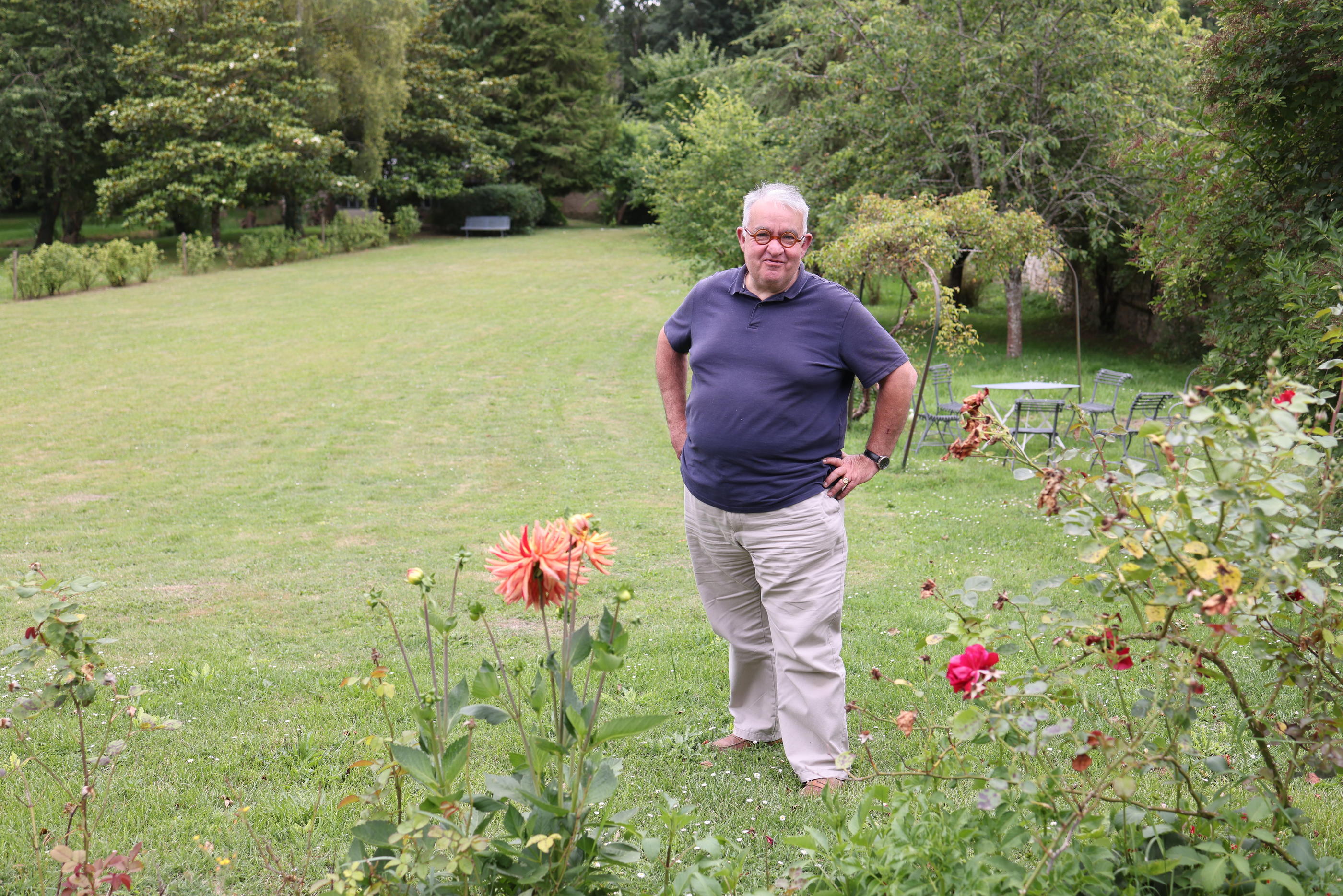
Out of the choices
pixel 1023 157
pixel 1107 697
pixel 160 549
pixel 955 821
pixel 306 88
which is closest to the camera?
pixel 955 821

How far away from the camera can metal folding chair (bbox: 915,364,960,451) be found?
10.5m

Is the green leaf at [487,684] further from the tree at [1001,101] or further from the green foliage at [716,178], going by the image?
the green foliage at [716,178]

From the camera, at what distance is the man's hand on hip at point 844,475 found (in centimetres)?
303

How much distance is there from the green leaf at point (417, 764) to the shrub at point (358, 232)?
29898 millimetres

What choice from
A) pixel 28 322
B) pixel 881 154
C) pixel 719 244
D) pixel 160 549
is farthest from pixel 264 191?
pixel 160 549

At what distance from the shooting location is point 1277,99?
5.47 meters

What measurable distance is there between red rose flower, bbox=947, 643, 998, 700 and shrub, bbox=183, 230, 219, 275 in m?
25.7

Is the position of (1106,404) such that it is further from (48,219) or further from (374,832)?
(48,219)

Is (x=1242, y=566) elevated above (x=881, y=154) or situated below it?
below

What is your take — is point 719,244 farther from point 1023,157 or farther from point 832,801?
point 832,801

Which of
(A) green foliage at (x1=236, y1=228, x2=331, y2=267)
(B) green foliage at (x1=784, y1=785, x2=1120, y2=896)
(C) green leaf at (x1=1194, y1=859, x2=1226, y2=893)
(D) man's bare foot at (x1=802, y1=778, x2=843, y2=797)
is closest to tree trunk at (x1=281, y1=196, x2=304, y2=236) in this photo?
(A) green foliage at (x1=236, y1=228, x2=331, y2=267)

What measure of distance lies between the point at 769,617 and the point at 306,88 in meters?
27.4

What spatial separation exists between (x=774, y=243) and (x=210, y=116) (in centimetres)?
2672

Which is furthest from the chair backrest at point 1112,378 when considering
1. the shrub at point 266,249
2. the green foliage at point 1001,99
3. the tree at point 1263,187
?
the shrub at point 266,249
